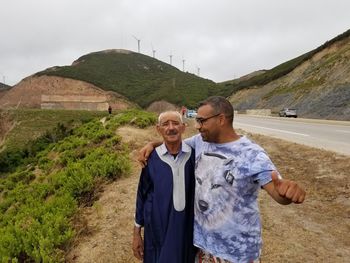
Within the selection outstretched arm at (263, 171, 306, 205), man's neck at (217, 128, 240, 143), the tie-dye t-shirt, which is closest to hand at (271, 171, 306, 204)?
outstretched arm at (263, 171, 306, 205)

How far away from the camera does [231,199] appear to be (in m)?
2.86

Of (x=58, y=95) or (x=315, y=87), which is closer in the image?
(x=315, y=87)

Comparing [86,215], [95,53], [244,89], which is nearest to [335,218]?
[86,215]

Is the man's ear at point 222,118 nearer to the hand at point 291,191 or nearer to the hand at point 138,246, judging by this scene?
the hand at point 291,191

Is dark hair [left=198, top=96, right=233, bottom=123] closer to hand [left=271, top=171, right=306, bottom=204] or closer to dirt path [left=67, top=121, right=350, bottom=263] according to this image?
hand [left=271, top=171, right=306, bottom=204]

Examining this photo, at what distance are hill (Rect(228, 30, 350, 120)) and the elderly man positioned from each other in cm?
3279

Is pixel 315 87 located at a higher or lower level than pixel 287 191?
lower

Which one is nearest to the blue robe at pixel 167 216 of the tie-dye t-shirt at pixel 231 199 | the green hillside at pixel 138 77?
the tie-dye t-shirt at pixel 231 199

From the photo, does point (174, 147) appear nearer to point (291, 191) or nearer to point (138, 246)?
point (138, 246)

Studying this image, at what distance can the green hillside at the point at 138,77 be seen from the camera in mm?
120287

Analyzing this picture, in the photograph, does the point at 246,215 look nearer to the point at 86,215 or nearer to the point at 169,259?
the point at 169,259

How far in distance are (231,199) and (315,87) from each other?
148 feet

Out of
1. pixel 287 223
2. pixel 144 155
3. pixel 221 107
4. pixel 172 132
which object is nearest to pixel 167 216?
A: pixel 144 155

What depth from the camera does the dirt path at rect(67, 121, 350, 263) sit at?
18.1ft
